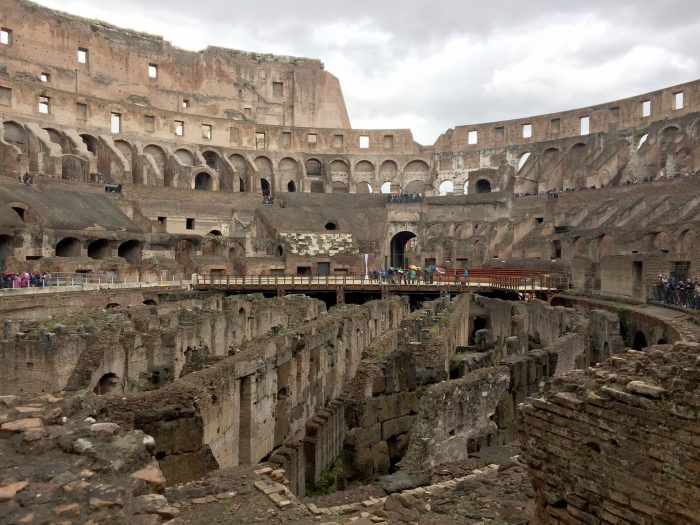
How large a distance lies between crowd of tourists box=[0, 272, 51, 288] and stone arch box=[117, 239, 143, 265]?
10112 mm

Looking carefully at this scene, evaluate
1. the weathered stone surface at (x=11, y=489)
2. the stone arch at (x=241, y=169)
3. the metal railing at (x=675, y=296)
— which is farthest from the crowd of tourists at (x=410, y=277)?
the weathered stone surface at (x=11, y=489)

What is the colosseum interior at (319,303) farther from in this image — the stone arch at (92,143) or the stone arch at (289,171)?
the stone arch at (92,143)

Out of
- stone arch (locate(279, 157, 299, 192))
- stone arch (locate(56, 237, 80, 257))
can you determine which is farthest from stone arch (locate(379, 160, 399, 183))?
stone arch (locate(56, 237, 80, 257))

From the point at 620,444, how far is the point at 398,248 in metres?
46.2

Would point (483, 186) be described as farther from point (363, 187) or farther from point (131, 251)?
point (131, 251)

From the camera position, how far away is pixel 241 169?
5575 centimetres

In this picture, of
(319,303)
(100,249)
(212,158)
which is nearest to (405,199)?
(212,158)

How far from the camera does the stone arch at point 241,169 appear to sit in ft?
177

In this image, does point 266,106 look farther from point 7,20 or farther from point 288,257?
point 288,257

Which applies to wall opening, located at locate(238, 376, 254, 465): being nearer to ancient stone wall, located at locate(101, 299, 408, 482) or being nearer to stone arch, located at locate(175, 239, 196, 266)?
ancient stone wall, located at locate(101, 299, 408, 482)

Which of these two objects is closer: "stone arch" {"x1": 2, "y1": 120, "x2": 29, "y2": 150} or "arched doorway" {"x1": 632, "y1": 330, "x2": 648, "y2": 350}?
"arched doorway" {"x1": 632, "y1": 330, "x2": 648, "y2": 350}

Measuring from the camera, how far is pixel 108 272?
2892cm

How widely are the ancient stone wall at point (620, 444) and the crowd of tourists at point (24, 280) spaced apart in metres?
24.0

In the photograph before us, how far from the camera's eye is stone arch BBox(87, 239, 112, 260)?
1352 inches
